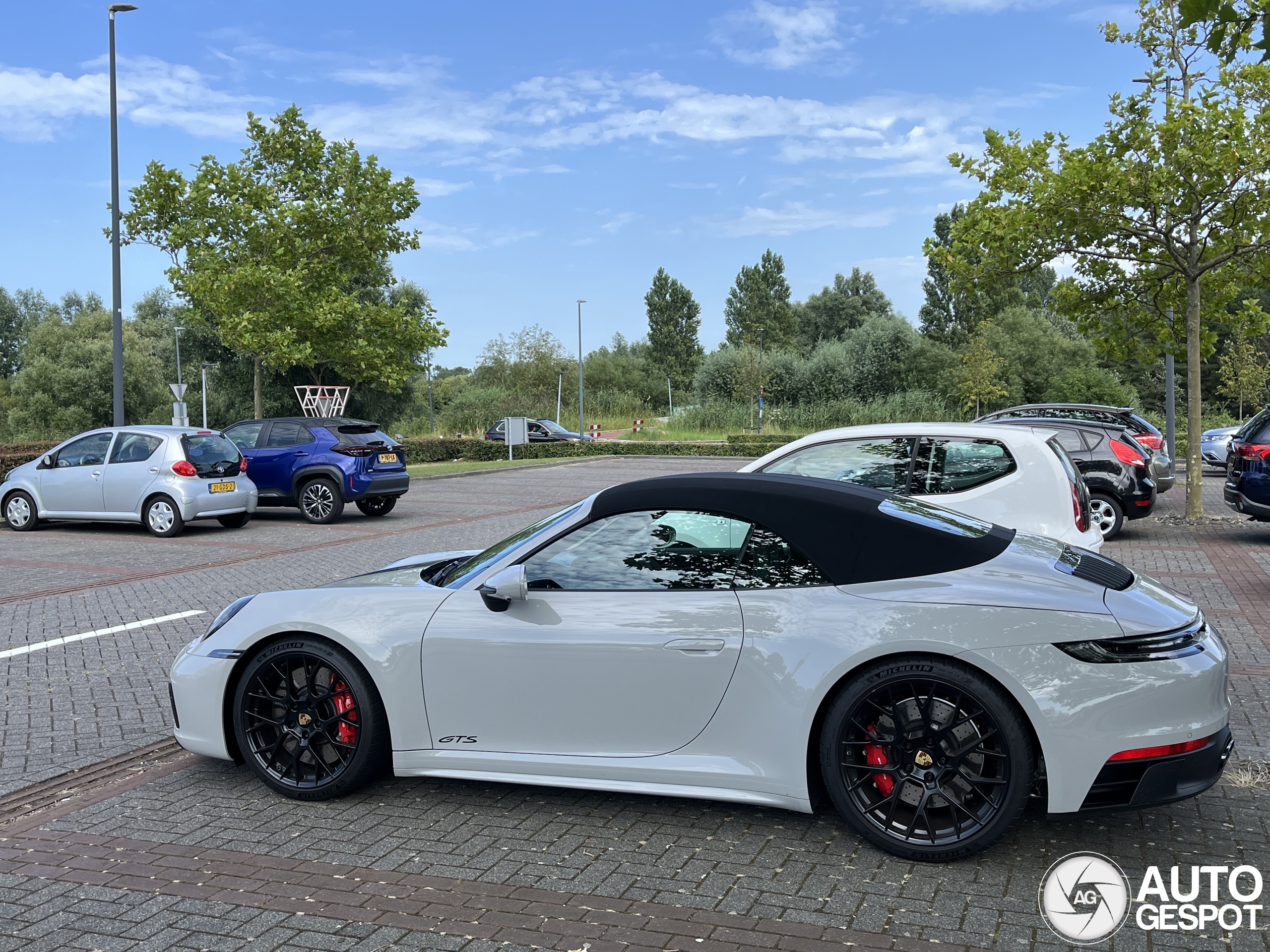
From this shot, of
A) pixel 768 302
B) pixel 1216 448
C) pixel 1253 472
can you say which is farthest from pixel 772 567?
pixel 768 302

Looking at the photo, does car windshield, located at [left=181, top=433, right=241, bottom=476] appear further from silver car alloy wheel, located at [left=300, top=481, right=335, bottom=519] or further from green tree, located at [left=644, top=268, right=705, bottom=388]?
green tree, located at [left=644, top=268, right=705, bottom=388]

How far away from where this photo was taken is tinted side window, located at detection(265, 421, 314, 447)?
56.4 ft

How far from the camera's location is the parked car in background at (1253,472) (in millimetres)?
12156

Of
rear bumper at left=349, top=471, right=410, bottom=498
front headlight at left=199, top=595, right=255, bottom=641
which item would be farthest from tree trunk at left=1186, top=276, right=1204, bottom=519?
front headlight at left=199, top=595, right=255, bottom=641

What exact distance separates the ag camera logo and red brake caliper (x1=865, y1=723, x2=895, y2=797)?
0.57 m

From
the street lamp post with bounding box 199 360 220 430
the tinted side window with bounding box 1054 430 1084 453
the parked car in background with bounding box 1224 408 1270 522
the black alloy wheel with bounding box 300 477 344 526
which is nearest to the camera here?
the parked car in background with bounding box 1224 408 1270 522

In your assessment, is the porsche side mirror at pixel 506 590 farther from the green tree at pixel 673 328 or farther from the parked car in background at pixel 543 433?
the green tree at pixel 673 328

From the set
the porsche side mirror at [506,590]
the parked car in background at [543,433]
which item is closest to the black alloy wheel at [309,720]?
the porsche side mirror at [506,590]

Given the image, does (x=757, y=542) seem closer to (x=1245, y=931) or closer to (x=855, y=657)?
(x=855, y=657)

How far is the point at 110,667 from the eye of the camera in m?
7.05

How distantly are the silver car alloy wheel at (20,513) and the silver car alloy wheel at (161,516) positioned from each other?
207 cm

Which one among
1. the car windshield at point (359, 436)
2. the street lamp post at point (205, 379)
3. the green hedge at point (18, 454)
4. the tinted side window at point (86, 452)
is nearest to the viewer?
the tinted side window at point (86, 452)

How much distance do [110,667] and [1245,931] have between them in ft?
21.1

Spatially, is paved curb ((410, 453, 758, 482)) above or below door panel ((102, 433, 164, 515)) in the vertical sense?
below
